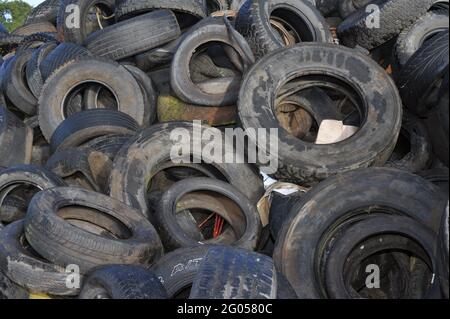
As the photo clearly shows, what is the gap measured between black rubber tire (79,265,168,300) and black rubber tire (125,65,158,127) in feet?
9.10

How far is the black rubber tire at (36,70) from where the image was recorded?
6410 mm

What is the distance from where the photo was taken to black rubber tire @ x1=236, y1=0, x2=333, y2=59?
17.2ft

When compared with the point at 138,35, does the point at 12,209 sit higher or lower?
lower

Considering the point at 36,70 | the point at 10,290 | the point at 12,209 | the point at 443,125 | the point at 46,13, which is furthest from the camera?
the point at 46,13

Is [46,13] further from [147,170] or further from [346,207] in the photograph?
[346,207]

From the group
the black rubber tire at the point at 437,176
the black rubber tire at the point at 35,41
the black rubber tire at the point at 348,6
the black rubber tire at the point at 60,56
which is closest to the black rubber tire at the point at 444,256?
the black rubber tire at the point at 437,176

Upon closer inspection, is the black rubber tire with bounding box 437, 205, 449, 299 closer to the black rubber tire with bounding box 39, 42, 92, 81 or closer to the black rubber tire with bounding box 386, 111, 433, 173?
the black rubber tire with bounding box 386, 111, 433, 173

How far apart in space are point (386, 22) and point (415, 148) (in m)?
1.25

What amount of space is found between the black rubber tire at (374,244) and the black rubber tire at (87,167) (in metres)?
2.01

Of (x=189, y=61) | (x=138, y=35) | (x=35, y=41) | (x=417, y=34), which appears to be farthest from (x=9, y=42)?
→ (x=417, y=34)

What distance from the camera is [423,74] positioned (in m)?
4.66

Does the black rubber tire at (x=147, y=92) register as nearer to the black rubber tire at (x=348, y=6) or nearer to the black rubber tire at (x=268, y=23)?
the black rubber tire at (x=268, y=23)

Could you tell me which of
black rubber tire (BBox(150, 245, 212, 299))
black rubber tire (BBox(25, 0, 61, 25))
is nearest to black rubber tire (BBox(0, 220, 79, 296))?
black rubber tire (BBox(150, 245, 212, 299))

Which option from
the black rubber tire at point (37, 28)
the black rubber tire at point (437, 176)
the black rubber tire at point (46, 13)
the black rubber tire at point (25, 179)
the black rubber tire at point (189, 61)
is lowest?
the black rubber tire at point (437, 176)
